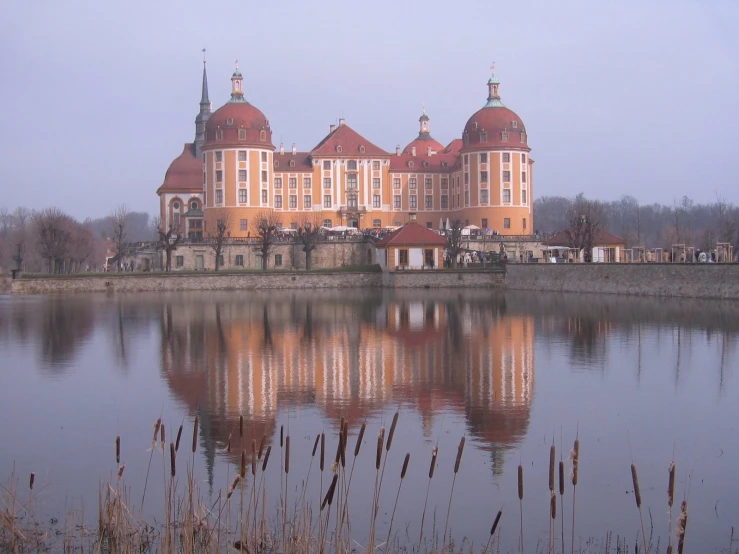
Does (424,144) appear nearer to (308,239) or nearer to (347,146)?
(347,146)

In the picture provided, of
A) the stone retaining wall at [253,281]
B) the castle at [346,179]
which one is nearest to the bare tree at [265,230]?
the castle at [346,179]

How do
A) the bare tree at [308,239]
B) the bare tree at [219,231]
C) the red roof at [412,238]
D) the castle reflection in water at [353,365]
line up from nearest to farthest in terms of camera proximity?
the castle reflection in water at [353,365], the red roof at [412,238], the bare tree at [308,239], the bare tree at [219,231]

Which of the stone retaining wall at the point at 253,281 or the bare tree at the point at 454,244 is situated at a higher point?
the bare tree at the point at 454,244

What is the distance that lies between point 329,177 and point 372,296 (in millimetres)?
26722

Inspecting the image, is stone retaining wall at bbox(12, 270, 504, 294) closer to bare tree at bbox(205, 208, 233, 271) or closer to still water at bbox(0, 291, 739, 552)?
bare tree at bbox(205, 208, 233, 271)

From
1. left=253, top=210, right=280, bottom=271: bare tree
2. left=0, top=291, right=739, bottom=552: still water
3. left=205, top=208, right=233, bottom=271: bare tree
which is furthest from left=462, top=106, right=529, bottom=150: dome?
left=0, top=291, right=739, bottom=552: still water

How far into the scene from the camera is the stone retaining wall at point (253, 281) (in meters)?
52.6

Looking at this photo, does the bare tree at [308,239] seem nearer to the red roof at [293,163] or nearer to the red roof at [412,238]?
the red roof at [412,238]

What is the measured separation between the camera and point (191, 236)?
208 feet

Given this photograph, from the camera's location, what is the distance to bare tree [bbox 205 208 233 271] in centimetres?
6005

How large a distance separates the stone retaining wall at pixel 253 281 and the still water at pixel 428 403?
2105 centimetres

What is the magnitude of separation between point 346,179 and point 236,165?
9.77 metres

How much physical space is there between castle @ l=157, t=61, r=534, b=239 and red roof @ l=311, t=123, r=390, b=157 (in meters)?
0.08

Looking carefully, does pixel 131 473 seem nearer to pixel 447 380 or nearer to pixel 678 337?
pixel 447 380
